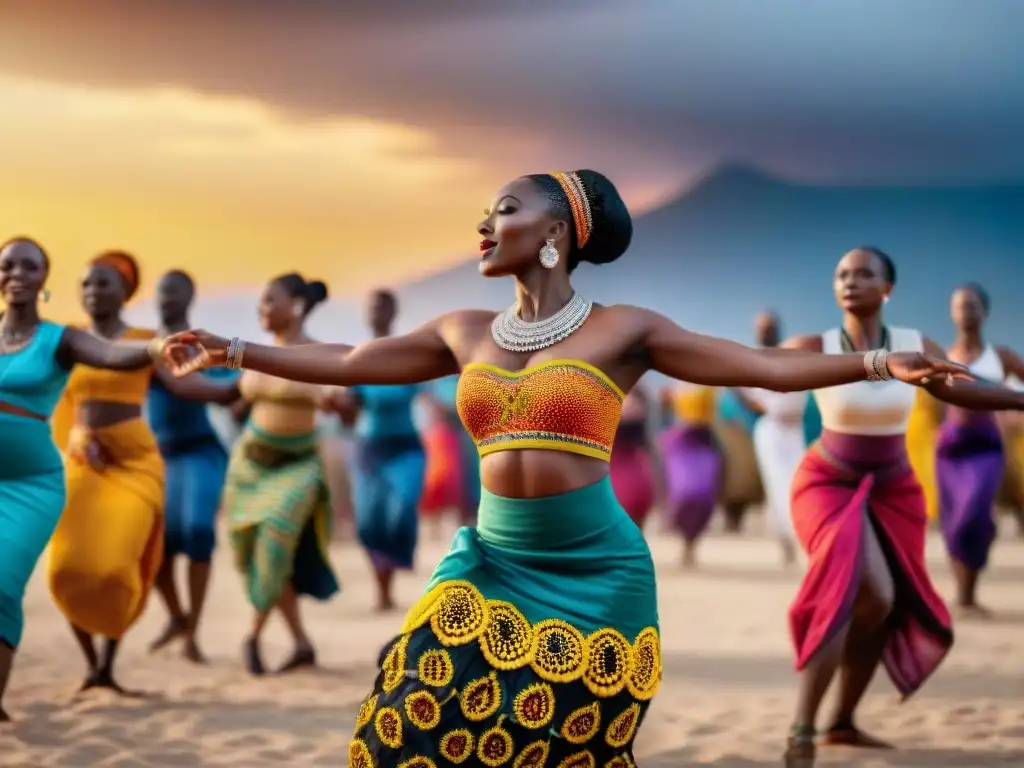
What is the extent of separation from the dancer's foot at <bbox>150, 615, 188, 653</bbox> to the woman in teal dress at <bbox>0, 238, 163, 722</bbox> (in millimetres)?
3053

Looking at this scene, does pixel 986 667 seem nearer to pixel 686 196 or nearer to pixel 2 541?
pixel 2 541

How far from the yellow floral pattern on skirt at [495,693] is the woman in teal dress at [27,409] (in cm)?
259

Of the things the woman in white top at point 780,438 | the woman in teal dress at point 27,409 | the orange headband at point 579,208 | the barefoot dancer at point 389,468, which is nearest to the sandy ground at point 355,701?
the barefoot dancer at point 389,468

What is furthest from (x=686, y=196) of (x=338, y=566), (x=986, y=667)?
(x=986, y=667)

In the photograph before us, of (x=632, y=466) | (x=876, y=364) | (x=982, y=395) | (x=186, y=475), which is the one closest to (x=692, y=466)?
(x=632, y=466)

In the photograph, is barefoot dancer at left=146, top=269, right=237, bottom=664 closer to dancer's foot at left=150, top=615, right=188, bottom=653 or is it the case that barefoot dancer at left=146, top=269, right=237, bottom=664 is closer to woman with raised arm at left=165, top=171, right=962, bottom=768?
dancer's foot at left=150, top=615, right=188, bottom=653

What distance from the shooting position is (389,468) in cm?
1125

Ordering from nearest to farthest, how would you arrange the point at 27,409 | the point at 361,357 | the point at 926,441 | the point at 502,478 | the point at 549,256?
the point at 502,478 → the point at 549,256 → the point at 361,357 → the point at 27,409 → the point at 926,441

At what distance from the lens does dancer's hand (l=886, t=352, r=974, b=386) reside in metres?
4.09

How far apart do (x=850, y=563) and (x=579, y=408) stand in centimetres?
245

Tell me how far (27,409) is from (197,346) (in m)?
2.12

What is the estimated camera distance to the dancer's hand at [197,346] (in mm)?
4625

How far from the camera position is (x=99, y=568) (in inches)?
285

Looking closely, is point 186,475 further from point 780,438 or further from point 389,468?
point 780,438
